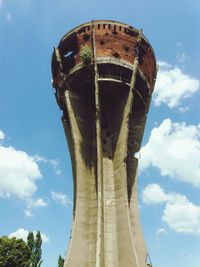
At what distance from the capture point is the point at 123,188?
19.0 meters

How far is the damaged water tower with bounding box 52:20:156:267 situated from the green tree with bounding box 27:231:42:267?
14.9m

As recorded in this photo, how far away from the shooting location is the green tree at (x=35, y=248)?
32138mm

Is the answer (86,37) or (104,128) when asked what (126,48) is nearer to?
(86,37)

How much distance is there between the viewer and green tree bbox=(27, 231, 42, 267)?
32.1 meters

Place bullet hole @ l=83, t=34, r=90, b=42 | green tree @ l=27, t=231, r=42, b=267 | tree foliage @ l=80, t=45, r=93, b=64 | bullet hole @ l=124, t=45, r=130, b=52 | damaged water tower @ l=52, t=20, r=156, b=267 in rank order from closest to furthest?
1. damaged water tower @ l=52, t=20, r=156, b=267
2. tree foliage @ l=80, t=45, r=93, b=64
3. bullet hole @ l=124, t=45, r=130, b=52
4. bullet hole @ l=83, t=34, r=90, b=42
5. green tree @ l=27, t=231, r=42, b=267

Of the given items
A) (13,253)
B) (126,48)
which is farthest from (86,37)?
(13,253)

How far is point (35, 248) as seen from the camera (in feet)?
110

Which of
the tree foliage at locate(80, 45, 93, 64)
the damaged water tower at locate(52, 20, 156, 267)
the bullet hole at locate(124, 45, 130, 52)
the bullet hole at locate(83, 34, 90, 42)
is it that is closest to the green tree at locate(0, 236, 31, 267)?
the damaged water tower at locate(52, 20, 156, 267)

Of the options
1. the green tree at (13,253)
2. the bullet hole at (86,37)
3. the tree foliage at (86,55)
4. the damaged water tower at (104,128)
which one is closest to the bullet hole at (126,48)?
the damaged water tower at (104,128)

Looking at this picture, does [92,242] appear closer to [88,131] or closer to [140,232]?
[140,232]

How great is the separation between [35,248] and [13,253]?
16.5 feet

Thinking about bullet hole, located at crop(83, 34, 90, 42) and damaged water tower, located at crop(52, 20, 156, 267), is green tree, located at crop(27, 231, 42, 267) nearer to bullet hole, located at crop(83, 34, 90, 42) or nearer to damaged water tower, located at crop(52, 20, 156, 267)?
damaged water tower, located at crop(52, 20, 156, 267)

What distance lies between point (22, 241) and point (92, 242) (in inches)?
542

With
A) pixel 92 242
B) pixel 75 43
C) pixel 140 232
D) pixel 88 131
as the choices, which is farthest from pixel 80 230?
pixel 75 43
